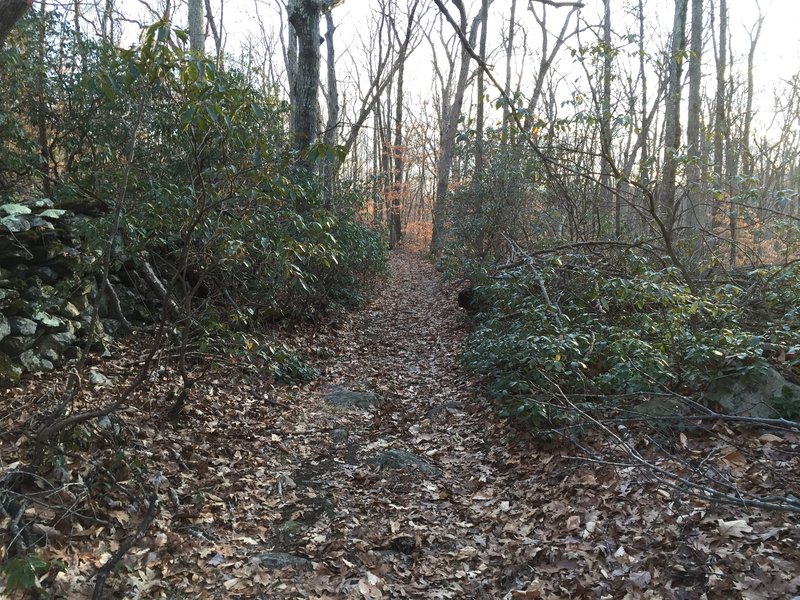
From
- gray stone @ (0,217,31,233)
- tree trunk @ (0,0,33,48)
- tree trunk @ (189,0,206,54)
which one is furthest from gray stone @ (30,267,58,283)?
tree trunk @ (189,0,206,54)

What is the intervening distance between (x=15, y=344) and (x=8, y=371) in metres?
0.30

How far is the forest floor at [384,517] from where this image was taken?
3.03 meters

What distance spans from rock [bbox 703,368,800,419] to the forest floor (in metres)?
1.27

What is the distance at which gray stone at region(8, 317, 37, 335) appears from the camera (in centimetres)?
500

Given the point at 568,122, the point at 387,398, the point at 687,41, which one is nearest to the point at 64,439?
the point at 387,398

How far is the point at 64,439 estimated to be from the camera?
12.6 ft

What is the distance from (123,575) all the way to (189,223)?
2580 mm

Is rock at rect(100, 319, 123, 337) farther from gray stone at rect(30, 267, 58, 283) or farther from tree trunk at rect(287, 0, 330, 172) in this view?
tree trunk at rect(287, 0, 330, 172)

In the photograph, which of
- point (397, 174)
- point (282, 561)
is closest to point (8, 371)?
point (282, 561)

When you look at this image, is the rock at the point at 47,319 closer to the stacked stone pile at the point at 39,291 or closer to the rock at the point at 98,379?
the stacked stone pile at the point at 39,291

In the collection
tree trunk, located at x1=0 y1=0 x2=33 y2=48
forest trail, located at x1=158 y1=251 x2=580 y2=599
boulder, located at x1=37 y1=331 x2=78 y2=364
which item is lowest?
forest trail, located at x1=158 y1=251 x2=580 y2=599

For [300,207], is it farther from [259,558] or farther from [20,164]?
[259,558]

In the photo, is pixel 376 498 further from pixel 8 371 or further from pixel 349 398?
pixel 8 371

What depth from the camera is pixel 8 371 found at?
4812mm
